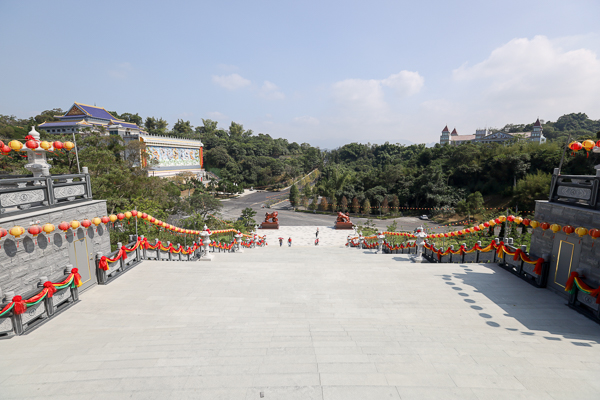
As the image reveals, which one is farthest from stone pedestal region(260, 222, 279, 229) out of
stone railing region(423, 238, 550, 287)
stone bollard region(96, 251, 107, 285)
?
stone bollard region(96, 251, 107, 285)

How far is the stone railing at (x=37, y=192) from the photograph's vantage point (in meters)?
4.79

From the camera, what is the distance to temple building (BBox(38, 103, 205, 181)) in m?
35.6

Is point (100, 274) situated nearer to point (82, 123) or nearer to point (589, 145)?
point (589, 145)

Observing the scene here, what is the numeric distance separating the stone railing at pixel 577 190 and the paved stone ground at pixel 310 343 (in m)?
2.05

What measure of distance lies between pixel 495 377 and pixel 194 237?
1677 cm

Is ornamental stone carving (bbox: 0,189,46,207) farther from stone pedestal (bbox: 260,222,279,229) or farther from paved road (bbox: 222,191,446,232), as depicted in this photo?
paved road (bbox: 222,191,446,232)

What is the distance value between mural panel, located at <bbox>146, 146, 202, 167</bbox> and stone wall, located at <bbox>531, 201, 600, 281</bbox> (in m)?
40.8

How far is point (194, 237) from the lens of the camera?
57.7 ft

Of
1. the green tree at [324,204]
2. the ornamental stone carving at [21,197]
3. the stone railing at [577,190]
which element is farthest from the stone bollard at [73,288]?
the green tree at [324,204]

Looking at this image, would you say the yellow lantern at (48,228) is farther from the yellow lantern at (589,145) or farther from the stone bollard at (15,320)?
the yellow lantern at (589,145)

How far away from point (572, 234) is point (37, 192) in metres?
10.6

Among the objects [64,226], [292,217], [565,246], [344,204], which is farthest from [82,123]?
[565,246]

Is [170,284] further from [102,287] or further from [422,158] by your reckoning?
[422,158]

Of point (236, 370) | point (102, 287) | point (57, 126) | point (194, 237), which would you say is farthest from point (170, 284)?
point (57, 126)
